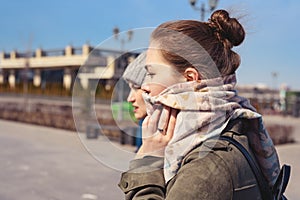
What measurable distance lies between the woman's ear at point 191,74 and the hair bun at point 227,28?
16cm

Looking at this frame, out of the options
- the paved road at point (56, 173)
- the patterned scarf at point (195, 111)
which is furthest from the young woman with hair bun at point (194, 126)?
the paved road at point (56, 173)

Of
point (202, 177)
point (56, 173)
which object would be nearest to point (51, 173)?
point (56, 173)

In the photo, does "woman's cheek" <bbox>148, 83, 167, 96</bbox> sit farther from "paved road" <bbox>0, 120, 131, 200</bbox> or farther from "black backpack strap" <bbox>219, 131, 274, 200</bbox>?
"paved road" <bbox>0, 120, 131, 200</bbox>

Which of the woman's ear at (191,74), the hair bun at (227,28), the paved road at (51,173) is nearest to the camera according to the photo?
the woman's ear at (191,74)

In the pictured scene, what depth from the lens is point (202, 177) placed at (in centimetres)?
86

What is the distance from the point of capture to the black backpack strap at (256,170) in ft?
3.12

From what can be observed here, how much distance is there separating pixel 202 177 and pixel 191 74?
260 millimetres

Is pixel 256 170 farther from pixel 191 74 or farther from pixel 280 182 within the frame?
pixel 191 74

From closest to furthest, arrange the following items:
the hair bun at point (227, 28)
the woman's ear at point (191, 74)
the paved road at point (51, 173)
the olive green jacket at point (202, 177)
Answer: the olive green jacket at point (202, 177)
the woman's ear at point (191, 74)
the hair bun at point (227, 28)
the paved road at point (51, 173)

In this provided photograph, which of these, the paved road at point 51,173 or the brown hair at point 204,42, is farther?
the paved road at point 51,173

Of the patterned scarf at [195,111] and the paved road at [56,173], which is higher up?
the patterned scarf at [195,111]

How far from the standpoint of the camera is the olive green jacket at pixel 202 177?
86 centimetres

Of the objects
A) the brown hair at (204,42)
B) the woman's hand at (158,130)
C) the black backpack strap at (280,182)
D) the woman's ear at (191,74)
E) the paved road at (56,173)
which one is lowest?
the paved road at (56,173)

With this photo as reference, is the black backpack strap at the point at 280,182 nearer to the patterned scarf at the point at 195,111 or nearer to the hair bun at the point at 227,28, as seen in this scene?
the patterned scarf at the point at 195,111
